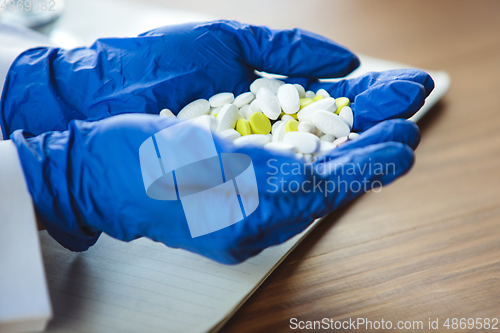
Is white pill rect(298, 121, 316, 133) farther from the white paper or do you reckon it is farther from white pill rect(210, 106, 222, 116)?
the white paper

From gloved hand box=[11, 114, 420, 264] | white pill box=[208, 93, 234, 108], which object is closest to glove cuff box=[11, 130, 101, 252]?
gloved hand box=[11, 114, 420, 264]

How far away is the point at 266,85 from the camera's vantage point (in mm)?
735

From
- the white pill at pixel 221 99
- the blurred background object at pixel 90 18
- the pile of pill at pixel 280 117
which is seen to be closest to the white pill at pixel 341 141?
the pile of pill at pixel 280 117

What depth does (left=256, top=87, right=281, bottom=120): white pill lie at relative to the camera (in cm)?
68

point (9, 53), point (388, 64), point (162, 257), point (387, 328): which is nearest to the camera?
point (387, 328)

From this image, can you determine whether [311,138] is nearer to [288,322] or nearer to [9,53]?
[288,322]

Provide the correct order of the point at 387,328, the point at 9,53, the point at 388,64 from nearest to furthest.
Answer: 1. the point at 387,328
2. the point at 9,53
3. the point at 388,64

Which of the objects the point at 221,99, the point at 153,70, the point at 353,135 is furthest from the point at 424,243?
the point at 153,70

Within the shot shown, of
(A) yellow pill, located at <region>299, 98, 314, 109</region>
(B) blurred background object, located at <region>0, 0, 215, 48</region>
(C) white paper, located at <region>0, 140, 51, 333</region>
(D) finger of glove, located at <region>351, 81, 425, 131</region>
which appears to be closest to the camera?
(C) white paper, located at <region>0, 140, 51, 333</region>

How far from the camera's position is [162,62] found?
73cm

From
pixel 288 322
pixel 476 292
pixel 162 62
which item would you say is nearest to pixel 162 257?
pixel 288 322

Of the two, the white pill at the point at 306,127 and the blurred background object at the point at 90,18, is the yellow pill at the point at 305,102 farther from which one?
the blurred background object at the point at 90,18

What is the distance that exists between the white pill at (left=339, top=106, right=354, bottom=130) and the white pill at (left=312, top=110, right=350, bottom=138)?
0.02m

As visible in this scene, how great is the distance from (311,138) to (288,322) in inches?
10.5
